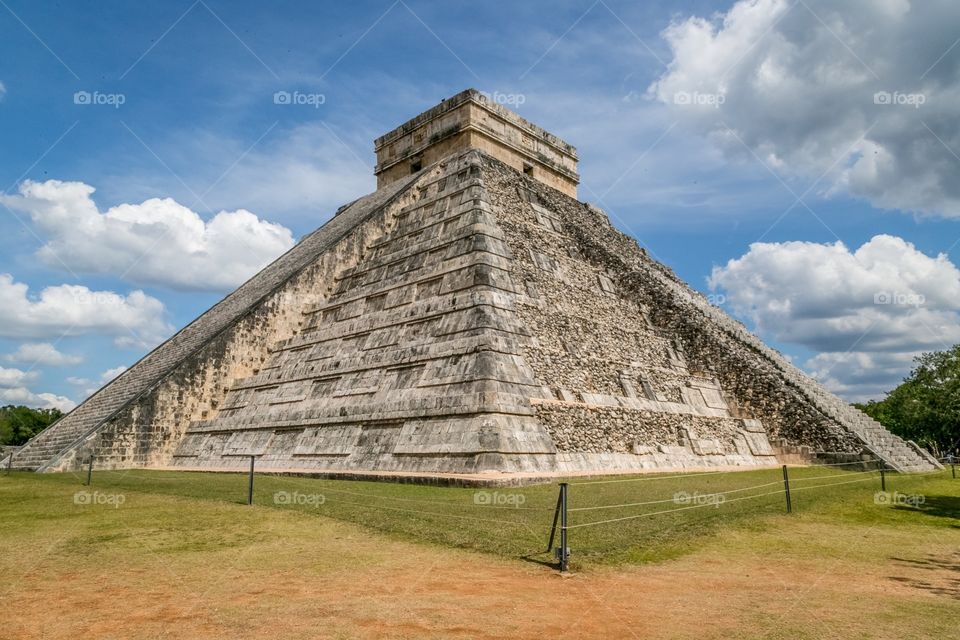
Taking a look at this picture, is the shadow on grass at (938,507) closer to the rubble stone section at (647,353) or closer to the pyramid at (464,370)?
the pyramid at (464,370)

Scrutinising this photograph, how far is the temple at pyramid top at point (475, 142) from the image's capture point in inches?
876

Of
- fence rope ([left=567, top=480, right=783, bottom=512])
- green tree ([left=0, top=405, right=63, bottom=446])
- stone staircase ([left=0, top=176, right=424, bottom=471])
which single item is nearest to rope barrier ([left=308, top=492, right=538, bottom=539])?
fence rope ([left=567, top=480, right=783, bottom=512])

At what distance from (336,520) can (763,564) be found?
4.68 m

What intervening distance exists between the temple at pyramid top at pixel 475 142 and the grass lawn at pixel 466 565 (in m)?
15.7

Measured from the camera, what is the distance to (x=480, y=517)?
7289mm

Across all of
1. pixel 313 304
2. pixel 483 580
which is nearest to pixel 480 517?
pixel 483 580

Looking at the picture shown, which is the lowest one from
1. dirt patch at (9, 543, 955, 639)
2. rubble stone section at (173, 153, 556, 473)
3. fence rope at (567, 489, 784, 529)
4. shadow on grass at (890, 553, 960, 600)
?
shadow on grass at (890, 553, 960, 600)

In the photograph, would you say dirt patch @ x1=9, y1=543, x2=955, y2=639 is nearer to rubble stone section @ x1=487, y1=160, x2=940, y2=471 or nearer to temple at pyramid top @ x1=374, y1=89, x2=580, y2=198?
rubble stone section @ x1=487, y1=160, x2=940, y2=471

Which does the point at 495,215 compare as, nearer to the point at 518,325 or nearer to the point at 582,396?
the point at 518,325

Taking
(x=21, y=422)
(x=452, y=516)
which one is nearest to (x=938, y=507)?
(x=452, y=516)

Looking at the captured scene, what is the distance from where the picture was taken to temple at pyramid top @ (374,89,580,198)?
876 inches

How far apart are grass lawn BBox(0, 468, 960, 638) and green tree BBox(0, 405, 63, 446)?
178 feet

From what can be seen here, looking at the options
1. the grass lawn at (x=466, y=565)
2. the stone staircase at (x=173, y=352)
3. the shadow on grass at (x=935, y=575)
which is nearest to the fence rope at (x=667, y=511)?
the grass lawn at (x=466, y=565)

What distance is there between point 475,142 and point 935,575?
1905cm
